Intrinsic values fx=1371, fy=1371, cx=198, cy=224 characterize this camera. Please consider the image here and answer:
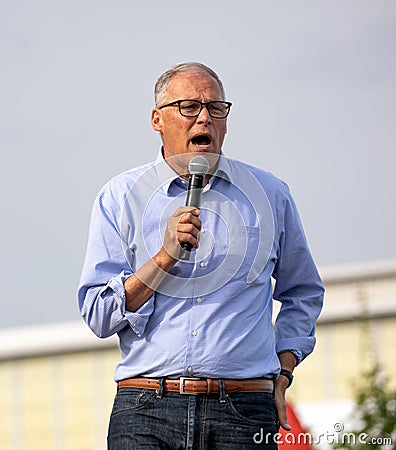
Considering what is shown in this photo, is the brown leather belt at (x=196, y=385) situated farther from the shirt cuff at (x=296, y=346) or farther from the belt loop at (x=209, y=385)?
the shirt cuff at (x=296, y=346)

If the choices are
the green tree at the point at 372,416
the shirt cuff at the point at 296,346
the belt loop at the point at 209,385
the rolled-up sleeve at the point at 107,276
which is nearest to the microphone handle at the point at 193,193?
the rolled-up sleeve at the point at 107,276

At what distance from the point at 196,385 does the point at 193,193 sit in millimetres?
531

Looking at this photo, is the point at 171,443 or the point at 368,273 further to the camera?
the point at 368,273

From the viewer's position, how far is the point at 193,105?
3947 mm

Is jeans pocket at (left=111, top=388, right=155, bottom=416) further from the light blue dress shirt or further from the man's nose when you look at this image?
the man's nose

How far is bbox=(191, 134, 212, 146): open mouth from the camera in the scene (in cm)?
390

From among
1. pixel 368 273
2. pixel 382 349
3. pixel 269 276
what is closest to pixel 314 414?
pixel 382 349

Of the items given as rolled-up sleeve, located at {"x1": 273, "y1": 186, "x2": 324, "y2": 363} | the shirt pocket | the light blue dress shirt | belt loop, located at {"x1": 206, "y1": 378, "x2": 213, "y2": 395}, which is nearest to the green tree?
rolled-up sleeve, located at {"x1": 273, "y1": 186, "x2": 324, "y2": 363}

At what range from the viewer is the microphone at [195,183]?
3701mm

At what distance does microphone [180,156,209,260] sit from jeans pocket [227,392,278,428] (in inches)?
16.9

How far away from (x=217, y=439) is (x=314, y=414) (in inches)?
205

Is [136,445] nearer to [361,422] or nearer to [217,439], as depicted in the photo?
[217,439]

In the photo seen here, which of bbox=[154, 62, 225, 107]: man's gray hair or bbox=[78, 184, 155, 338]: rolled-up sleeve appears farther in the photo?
bbox=[154, 62, 225, 107]: man's gray hair

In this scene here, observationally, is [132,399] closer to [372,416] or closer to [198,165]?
[198,165]
